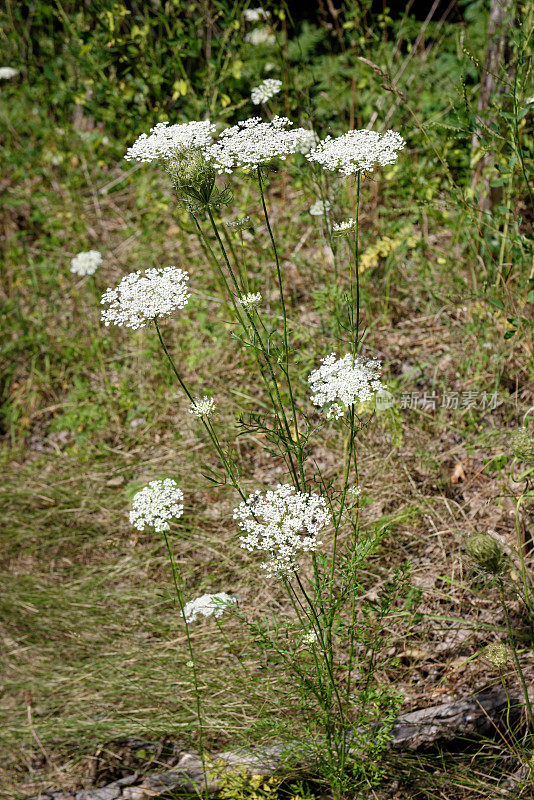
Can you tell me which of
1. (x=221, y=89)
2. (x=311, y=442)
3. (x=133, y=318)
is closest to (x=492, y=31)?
(x=221, y=89)

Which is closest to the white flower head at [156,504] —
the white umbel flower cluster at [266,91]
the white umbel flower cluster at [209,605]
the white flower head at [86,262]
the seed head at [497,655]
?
the white umbel flower cluster at [209,605]

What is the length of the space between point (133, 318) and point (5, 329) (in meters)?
Result: 2.95

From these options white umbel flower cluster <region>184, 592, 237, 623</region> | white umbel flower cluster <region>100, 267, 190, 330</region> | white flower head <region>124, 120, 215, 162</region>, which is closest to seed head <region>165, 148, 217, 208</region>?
white flower head <region>124, 120, 215, 162</region>

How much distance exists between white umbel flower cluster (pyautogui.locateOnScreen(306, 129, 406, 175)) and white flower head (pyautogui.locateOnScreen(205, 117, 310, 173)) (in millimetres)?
88

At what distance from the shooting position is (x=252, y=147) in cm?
159

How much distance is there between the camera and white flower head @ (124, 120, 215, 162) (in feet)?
5.24

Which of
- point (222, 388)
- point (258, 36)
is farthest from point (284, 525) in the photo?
point (258, 36)

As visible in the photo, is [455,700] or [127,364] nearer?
[455,700]

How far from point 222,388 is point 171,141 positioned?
1871 millimetres

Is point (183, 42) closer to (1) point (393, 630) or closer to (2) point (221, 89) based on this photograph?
(2) point (221, 89)

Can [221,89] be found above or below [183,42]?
below

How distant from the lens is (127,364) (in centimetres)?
385

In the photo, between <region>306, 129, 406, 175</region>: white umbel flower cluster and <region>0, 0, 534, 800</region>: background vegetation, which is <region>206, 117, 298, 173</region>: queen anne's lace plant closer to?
<region>306, 129, 406, 175</region>: white umbel flower cluster

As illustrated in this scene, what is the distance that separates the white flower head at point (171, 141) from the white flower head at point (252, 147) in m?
0.04
